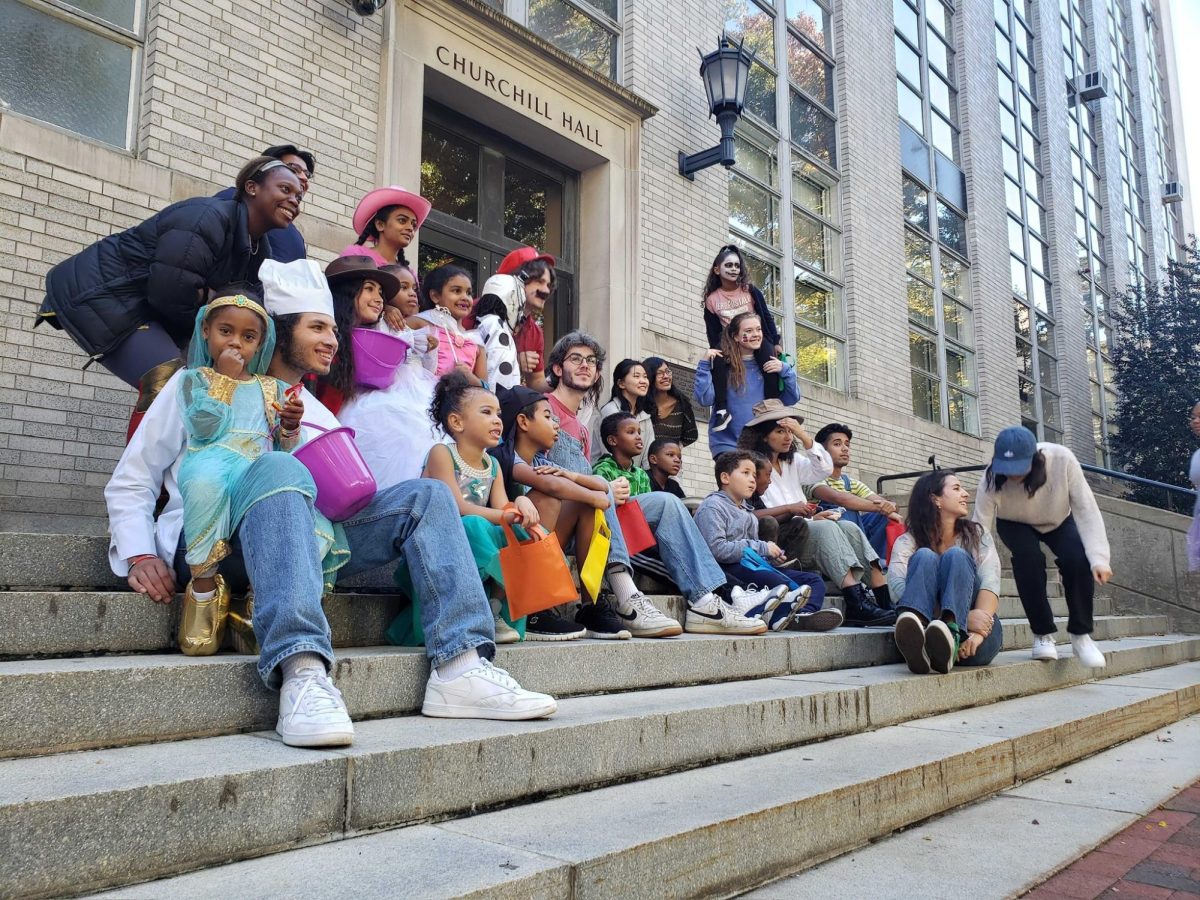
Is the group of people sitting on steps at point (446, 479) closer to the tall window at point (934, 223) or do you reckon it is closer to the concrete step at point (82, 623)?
the concrete step at point (82, 623)

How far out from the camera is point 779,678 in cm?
435

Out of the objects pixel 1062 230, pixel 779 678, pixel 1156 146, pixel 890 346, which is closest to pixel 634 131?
pixel 890 346

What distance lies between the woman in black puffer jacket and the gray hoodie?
9.65ft

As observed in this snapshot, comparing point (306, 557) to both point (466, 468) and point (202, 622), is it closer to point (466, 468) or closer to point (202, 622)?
point (202, 622)

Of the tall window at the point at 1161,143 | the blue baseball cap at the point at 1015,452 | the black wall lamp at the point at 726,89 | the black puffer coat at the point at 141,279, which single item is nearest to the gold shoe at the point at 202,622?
the black puffer coat at the point at 141,279

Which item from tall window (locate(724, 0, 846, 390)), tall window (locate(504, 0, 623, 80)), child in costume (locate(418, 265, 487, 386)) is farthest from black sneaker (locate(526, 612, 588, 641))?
tall window (locate(724, 0, 846, 390))

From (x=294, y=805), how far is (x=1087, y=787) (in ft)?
10.7

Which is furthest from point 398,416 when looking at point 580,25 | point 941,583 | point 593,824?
point 580,25

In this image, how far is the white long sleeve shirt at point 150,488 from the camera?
2818mm

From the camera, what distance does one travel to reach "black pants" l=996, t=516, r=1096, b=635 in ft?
19.0

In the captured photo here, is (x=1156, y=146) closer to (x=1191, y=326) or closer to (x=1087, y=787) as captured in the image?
(x=1191, y=326)

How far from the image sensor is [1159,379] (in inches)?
744

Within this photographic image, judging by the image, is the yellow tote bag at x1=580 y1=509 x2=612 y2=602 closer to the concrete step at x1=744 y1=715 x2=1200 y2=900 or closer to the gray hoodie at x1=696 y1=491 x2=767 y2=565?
the gray hoodie at x1=696 y1=491 x2=767 y2=565

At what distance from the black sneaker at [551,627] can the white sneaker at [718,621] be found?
2.68ft
